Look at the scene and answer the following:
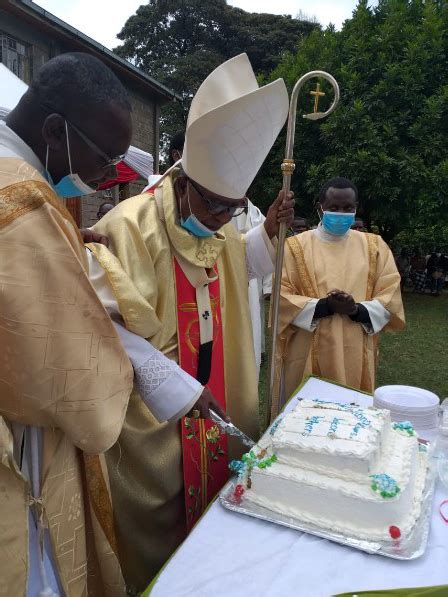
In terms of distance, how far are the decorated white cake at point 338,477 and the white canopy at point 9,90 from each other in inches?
160

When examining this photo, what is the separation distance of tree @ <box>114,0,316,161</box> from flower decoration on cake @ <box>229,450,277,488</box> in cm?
2683

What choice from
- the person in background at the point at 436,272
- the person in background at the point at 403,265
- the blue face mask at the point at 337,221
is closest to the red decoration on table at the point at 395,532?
the blue face mask at the point at 337,221

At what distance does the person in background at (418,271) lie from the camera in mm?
15462

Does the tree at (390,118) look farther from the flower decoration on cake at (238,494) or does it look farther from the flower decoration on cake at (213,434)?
the flower decoration on cake at (238,494)

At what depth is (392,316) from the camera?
331 centimetres

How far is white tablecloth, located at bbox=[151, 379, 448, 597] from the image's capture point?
130 centimetres

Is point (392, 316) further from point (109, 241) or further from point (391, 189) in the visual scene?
point (391, 189)

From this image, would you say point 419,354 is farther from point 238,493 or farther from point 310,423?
point 238,493

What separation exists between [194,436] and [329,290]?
63.0 inches

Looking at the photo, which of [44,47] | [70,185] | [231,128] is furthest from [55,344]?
[44,47]

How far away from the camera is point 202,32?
2697 cm

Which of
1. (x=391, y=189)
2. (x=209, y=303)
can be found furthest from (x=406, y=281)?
(x=209, y=303)

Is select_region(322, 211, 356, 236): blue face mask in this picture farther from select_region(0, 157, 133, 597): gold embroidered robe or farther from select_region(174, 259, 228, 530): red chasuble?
select_region(0, 157, 133, 597): gold embroidered robe

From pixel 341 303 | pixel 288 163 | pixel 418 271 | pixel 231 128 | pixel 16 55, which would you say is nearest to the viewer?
pixel 231 128
